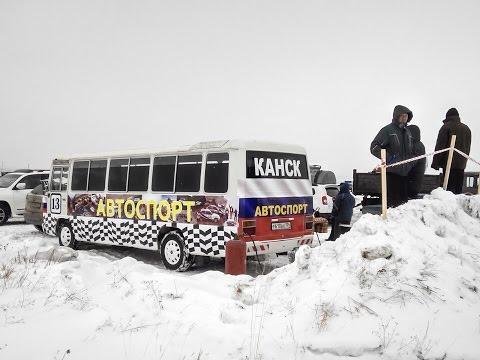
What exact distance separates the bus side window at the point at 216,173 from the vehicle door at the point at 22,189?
11439mm

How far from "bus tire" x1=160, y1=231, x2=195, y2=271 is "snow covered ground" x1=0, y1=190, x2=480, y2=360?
7.47ft

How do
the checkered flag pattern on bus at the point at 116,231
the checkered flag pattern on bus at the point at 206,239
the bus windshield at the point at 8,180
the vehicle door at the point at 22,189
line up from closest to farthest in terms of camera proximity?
the checkered flag pattern on bus at the point at 206,239, the checkered flag pattern on bus at the point at 116,231, the vehicle door at the point at 22,189, the bus windshield at the point at 8,180

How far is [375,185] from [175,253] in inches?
250

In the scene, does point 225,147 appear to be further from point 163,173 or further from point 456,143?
point 456,143

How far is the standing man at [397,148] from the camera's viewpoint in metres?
7.28

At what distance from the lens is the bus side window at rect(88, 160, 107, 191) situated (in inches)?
407

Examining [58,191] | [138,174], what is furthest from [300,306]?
[58,191]

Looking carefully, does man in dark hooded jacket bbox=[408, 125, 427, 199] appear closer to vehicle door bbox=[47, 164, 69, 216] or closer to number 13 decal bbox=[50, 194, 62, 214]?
vehicle door bbox=[47, 164, 69, 216]

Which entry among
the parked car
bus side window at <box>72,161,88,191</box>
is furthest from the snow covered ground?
the parked car

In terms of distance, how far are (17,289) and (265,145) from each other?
16.1ft

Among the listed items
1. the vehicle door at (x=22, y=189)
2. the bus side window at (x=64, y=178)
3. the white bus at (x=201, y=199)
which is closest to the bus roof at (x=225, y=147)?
the white bus at (x=201, y=199)

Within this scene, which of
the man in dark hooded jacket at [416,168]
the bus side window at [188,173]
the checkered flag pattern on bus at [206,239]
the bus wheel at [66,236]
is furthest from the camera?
the bus wheel at [66,236]

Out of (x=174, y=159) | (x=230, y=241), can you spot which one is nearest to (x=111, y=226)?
(x=174, y=159)

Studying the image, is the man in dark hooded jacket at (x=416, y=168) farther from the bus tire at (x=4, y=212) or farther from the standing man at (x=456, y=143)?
the bus tire at (x=4, y=212)
